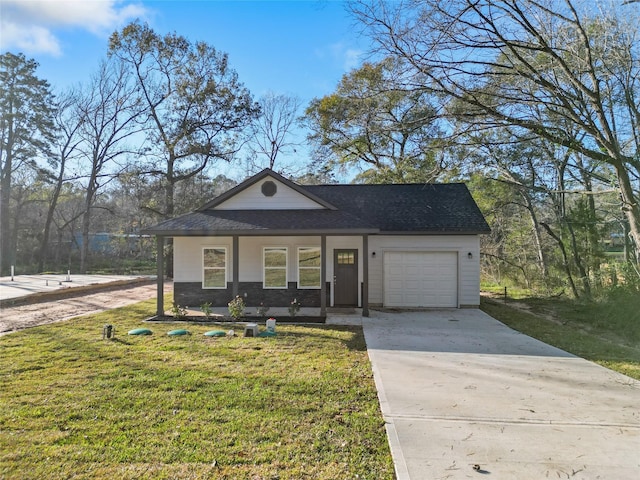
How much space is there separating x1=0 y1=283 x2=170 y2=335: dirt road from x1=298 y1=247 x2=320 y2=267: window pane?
270 inches

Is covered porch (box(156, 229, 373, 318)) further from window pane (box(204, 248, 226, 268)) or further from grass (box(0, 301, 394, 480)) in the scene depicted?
grass (box(0, 301, 394, 480))

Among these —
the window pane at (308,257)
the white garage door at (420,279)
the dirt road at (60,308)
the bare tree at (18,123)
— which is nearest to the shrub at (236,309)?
the window pane at (308,257)

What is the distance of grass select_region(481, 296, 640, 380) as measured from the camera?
7176 mm

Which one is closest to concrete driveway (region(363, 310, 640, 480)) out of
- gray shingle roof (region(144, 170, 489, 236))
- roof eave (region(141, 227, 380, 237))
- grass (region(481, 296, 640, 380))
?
grass (region(481, 296, 640, 380))

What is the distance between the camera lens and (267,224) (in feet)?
36.2

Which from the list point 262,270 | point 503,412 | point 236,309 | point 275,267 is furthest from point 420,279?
point 503,412

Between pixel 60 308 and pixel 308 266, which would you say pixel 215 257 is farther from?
pixel 60 308

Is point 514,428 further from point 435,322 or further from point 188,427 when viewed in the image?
point 435,322

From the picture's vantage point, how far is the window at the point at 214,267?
12555 millimetres

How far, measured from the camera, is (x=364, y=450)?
11.7 feet

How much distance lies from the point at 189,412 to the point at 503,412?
3719 mm

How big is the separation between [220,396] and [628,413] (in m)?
4.97

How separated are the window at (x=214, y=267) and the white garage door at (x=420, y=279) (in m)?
5.53

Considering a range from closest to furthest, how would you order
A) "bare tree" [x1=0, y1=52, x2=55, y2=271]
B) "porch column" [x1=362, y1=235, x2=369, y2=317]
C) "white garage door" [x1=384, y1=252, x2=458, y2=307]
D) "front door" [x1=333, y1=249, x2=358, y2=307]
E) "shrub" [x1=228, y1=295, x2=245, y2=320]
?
1. "shrub" [x1=228, y1=295, x2=245, y2=320]
2. "porch column" [x1=362, y1=235, x2=369, y2=317]
3. "front door" [x1=333, y1=249, x2=358, y2=307]
4. "white garage door" [x1=384, y1=252, x2=458, y2=307]
5. "bare tree" [x1=0, y1=52, x2=55, y2=271]
